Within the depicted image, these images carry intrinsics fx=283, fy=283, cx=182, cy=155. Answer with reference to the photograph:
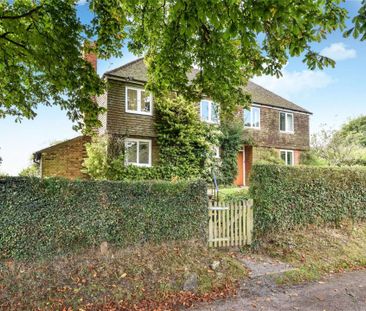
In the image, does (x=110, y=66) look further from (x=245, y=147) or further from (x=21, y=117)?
(x=245, y=147)

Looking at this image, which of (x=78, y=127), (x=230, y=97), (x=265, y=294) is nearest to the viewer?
(x=265, y=294)

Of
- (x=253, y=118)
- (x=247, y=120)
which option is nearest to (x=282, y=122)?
(x=253, y=118)

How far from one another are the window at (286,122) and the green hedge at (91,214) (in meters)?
17.6

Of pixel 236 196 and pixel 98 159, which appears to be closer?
pixel 236 196

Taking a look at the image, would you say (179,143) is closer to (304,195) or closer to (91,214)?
(304,195)

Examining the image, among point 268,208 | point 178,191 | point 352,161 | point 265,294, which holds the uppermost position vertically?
point 352,161

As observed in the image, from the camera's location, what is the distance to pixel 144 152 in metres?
16.7

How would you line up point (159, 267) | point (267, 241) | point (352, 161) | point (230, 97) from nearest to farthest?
1. point (159, 267)
2. point (267, 241)
3. point (230, 97)
4. point (352, 161)

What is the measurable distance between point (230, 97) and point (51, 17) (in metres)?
5.96

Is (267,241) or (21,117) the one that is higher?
(21,117)

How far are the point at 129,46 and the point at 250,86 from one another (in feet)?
52.4

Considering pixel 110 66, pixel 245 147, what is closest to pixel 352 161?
pixel 245 147

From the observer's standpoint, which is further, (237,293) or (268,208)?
(268,208)

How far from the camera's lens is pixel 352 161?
68.1 ft
